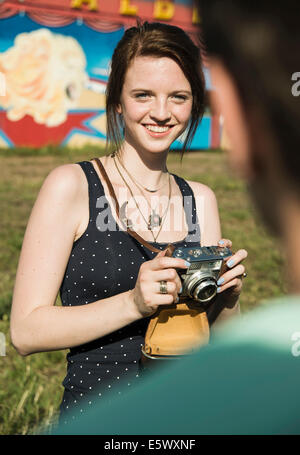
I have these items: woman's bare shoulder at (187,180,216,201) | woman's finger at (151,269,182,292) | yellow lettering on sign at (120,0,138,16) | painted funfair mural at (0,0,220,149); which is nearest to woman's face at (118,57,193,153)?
woman's bare shoulder at (187,180,216,201)

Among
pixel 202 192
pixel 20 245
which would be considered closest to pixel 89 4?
pixel 20 245

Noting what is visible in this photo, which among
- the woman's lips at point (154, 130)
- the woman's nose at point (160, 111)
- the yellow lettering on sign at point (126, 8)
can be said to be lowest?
the woman's lips at point (154, 130)

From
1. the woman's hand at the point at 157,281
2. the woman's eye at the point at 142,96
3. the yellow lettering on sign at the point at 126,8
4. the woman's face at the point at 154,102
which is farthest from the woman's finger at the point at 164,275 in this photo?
the yellow lettering on sign at the point at 126,8

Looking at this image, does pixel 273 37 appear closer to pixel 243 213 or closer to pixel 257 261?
pixel 257 261

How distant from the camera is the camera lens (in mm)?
1787

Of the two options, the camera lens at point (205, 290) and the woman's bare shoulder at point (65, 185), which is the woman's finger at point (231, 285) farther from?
the woman's bare shoulder at point (65, 185)

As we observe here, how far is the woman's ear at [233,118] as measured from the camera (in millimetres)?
672

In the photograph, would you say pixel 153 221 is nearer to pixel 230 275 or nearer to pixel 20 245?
pixel 230 275

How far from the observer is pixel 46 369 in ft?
12.3

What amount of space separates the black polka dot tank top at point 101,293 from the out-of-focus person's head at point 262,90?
1.33 meters

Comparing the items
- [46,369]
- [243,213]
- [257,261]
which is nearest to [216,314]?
[46,369]

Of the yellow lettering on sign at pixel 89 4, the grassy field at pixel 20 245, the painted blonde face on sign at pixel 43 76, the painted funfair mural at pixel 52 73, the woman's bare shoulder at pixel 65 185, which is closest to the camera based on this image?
the woman's bare shoulder at pixel 65 185

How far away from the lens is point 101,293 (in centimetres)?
199

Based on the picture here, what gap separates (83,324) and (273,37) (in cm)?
137
